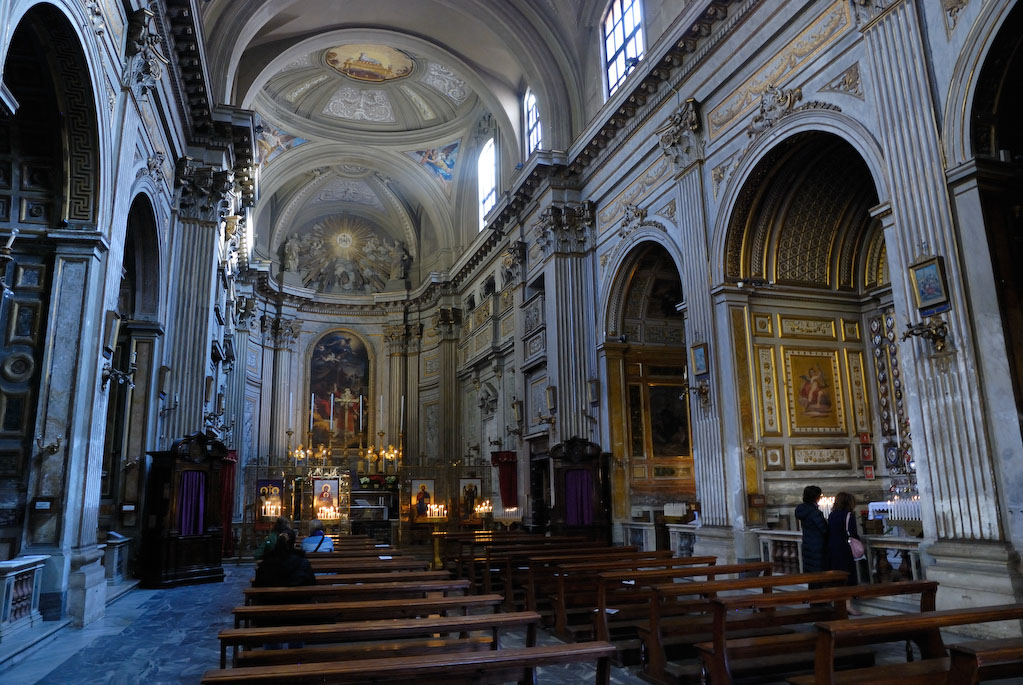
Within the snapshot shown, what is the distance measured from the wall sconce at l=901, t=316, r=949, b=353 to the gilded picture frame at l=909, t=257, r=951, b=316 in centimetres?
11

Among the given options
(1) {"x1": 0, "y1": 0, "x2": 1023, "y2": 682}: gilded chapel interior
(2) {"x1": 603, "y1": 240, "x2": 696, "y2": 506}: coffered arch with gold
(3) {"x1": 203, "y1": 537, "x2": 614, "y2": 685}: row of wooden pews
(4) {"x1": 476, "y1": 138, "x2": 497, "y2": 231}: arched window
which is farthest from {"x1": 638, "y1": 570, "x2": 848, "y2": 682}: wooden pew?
Result: (4) {"x1": 476, "y1": 138, "x2": 497, "y2": 231}: arched window

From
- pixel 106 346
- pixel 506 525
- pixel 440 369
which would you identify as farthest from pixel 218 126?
pixel 440 369

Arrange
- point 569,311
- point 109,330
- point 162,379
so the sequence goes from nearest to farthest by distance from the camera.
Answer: point 109,330 < point 162,379 < point 569,311

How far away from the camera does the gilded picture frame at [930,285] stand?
7.33 m

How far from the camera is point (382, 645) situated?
4574mm

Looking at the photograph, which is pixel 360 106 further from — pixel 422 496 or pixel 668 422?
pixel 668 422

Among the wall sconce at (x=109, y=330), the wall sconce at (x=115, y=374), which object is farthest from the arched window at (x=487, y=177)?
the wall sconce at (x=109, y=330)

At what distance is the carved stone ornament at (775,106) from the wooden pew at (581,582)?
6.27m

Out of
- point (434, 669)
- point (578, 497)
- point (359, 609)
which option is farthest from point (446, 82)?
point (434, 669)

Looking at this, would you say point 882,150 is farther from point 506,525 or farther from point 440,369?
point 440,369

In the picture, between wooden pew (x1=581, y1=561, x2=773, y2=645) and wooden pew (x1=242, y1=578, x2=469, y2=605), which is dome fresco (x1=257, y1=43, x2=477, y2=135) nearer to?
wooden pew (x1=581, y1=561, x2=773, y2=645)

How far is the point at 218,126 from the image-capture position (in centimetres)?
1398

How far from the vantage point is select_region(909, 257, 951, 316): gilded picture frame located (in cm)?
733

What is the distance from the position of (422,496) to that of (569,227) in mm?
8543
